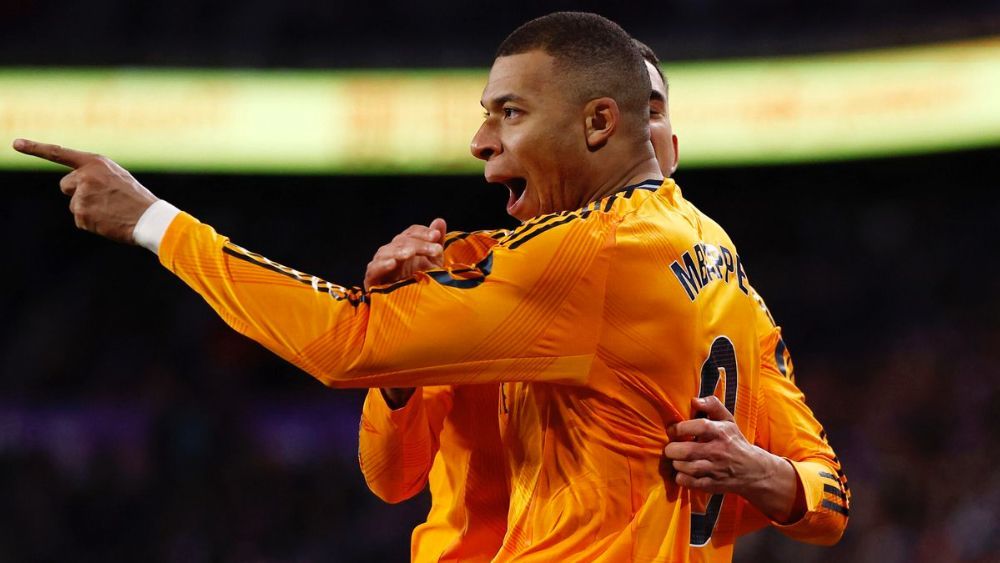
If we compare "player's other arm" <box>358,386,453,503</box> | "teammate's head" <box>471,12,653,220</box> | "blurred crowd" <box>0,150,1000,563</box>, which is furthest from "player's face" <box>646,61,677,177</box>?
"blurred crowd" <box>0,150,1000,563</box>

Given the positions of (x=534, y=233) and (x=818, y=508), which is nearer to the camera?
(x=534, y=233)

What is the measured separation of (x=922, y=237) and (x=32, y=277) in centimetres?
900

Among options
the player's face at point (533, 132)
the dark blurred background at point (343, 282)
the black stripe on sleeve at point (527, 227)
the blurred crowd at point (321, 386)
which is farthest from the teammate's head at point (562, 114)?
the dark blurred background at point (343, 282)

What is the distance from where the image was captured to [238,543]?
10.4 metres

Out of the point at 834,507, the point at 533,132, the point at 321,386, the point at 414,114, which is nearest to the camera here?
the point at 533,132

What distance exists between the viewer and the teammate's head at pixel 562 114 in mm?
2580

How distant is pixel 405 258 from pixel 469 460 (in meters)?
0.65

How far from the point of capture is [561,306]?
2.31 metres

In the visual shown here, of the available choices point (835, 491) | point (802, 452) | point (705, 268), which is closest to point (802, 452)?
point (802, 452)

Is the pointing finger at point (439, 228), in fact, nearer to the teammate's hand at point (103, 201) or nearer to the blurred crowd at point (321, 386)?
the teammate's hand at point (103, 201)

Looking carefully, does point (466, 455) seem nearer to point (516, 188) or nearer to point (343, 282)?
point (516, 188)

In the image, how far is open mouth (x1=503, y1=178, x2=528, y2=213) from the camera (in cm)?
267

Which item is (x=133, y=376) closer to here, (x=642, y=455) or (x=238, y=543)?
(x=238, y=543)

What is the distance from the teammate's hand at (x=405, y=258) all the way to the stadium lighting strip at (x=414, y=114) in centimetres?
831
